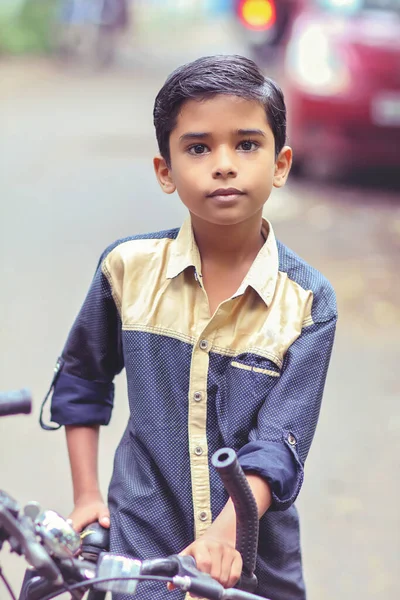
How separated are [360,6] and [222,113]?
7.42 meters

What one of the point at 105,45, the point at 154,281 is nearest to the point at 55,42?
the point at 105,45

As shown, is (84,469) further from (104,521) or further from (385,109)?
(385,109)

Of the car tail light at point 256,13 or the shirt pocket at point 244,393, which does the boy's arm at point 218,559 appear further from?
the car tail light at point 256,13

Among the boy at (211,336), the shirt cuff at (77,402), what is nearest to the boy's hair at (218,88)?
the boy at (211,336)

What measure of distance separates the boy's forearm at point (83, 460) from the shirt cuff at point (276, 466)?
42cm

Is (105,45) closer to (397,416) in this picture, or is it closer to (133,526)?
(397,416)

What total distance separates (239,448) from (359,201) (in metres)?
7.05

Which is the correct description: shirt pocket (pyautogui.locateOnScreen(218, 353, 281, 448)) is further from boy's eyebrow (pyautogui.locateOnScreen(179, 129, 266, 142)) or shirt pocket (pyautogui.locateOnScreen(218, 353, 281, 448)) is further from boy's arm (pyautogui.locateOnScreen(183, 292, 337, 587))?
boy's eyebrow (pyautogui.locateOnScreen(179, 129, 266, 142))

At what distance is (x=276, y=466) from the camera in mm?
1996

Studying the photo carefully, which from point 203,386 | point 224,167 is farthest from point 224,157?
point 203,386

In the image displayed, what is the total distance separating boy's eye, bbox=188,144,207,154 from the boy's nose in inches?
2.3

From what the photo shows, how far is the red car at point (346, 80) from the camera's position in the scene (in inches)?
335

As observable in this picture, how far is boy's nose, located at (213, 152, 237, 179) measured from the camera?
6.65 feet

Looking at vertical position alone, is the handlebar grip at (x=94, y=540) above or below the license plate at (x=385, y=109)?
below
